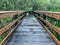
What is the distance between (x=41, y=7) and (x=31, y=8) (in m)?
1.54

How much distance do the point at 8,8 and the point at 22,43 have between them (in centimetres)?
1659

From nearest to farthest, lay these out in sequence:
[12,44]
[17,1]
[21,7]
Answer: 1. [12,44]
2. [17,1]
3. [21,7]

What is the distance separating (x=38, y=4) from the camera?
34.0m

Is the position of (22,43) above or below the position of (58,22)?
above

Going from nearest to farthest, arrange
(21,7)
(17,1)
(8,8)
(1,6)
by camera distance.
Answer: (1,6) < (8,8) < (17,1) < (21,7)

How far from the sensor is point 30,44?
4852 mm

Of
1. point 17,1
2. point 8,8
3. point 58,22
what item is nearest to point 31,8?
point 17,1

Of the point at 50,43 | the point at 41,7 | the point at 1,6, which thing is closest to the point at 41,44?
the point at 50,43

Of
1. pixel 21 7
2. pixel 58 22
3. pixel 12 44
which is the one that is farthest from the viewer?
pixel 21 7

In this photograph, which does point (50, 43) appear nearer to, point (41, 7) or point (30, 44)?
point (30, 44)

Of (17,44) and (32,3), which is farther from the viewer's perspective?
(32,3)

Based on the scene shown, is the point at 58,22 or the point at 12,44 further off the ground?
the point at 12,44

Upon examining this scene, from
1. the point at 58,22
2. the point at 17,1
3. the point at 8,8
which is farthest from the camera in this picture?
the point at 17,1

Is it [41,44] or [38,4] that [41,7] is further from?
[41,44]
